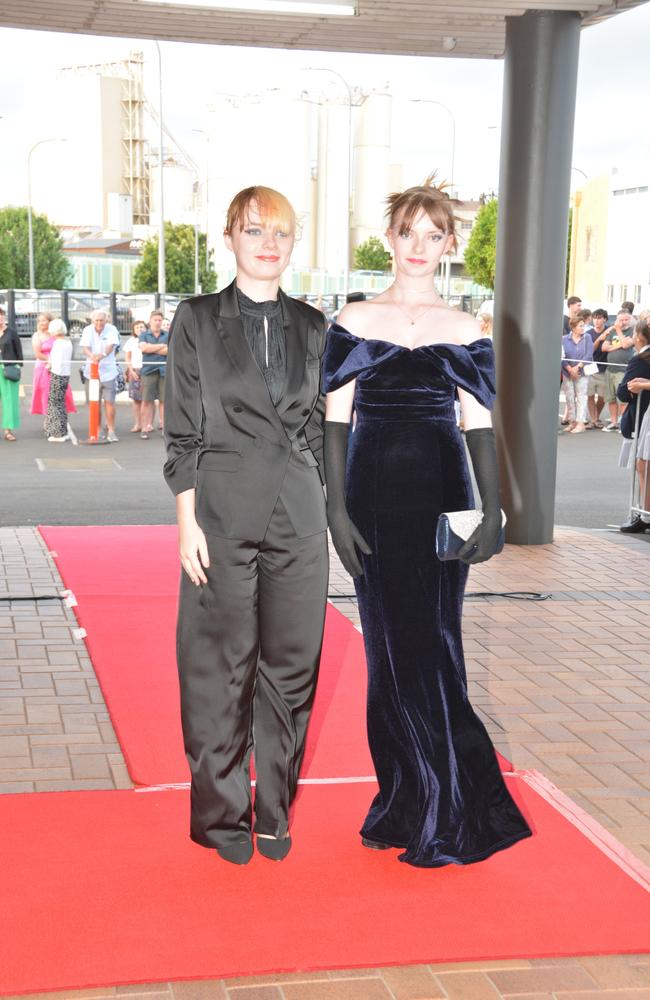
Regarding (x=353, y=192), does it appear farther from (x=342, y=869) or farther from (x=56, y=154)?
(x=342, y=869)

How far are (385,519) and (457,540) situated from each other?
9.0 inches

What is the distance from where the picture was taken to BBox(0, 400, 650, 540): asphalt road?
428 inches

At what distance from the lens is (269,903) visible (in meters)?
3.29

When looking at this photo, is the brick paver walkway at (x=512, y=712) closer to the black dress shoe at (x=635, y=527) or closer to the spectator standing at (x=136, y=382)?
the black dress shoe at (x=635, y=527)

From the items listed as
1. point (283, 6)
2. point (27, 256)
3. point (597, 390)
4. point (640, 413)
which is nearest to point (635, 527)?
point (640, 413)

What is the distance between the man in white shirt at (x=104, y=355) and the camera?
16.3 meters

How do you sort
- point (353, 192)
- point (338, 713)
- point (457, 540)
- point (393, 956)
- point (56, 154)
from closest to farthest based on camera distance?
1. point (393, 956)
2. point (457, 540)
3. point (338, 713)
4. point (353, 192)
5. point (56, 154)

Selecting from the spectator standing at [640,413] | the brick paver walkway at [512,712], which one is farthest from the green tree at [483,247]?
the brick paver walkway at [512,712]

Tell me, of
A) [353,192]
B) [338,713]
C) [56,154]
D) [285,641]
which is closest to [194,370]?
[285,641]

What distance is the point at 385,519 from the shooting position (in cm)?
346

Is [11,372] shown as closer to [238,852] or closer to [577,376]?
[577,376]

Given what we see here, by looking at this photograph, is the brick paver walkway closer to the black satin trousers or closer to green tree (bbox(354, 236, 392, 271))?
the black satin trousers

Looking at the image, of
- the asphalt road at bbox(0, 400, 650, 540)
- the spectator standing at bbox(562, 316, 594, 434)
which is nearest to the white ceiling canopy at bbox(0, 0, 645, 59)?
the asphalt road at bbox(0, 400, 650, 540)

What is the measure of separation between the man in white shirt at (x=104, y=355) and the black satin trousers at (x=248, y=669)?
1300 cm
